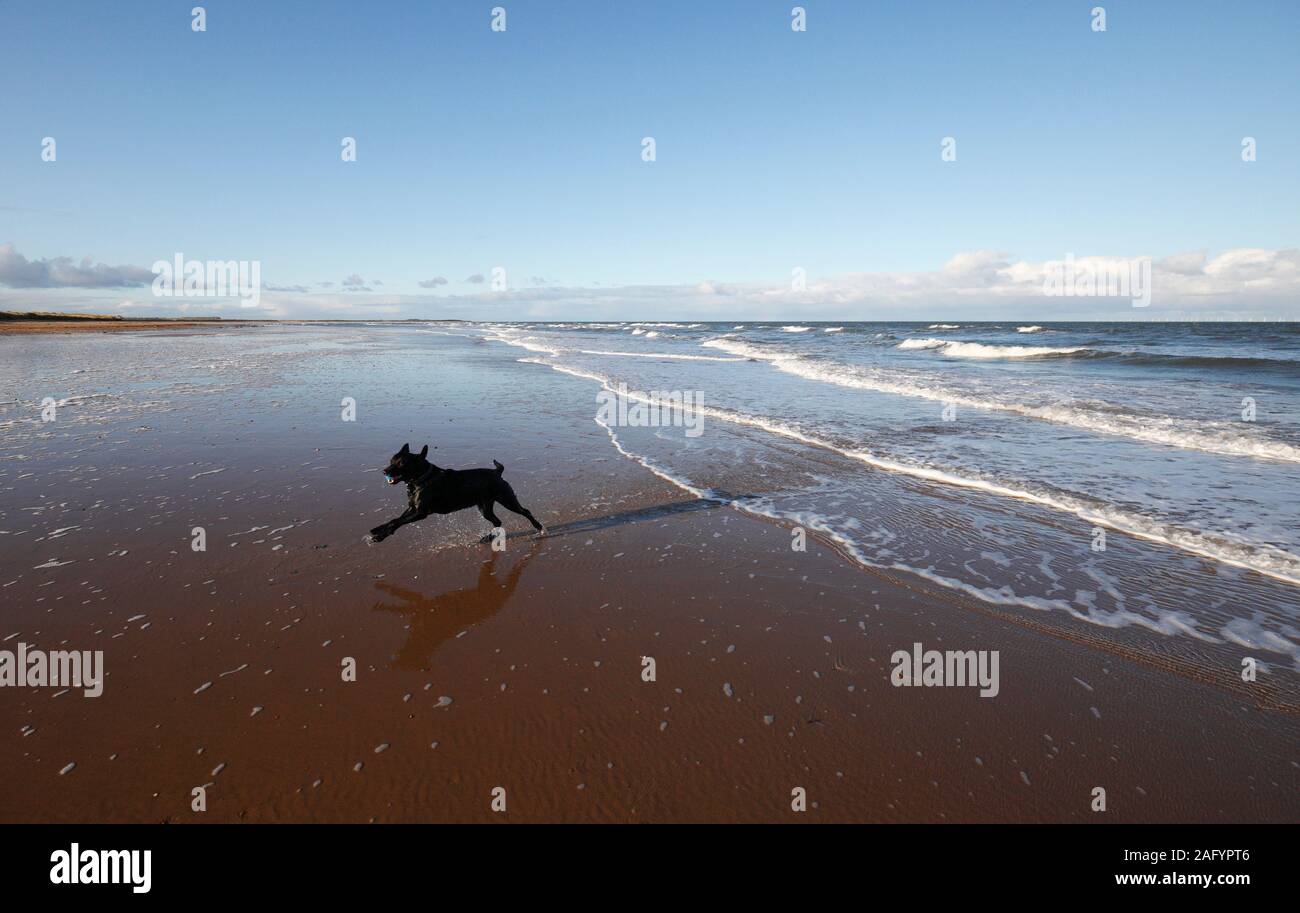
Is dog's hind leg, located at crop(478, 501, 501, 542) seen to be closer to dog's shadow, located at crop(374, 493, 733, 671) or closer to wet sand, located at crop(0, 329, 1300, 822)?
wet sand, located at crop(0, 329, 1300, 822)

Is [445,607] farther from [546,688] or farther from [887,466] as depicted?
[887,466]

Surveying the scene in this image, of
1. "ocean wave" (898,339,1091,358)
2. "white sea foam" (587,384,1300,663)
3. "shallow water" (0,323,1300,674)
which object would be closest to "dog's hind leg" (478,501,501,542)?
"shallow water" (0,323,1300,674)

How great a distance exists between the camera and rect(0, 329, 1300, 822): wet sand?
124 inches

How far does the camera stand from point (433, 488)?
20.4 feet

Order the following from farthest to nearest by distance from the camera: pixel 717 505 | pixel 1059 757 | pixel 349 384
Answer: pixel 349 384 < pixel 717 505 < pixel 1059 757

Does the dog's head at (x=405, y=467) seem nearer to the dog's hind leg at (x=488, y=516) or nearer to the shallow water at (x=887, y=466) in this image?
the dog's hind leg at (x=488, y=516)

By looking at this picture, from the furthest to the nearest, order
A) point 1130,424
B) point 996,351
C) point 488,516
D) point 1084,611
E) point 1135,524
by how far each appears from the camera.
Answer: point 996,351 → point 1130,424 → point 1135,524 → point 488,516 → point 1084,611

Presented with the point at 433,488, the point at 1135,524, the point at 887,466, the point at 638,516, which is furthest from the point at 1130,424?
the point at 433,488

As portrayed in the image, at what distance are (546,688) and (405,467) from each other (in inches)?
122

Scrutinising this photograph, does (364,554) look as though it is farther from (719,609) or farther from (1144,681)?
(1144,681)

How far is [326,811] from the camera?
3.00m

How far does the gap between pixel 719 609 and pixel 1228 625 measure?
4290mm

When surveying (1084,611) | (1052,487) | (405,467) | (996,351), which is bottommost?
(1084,611)
